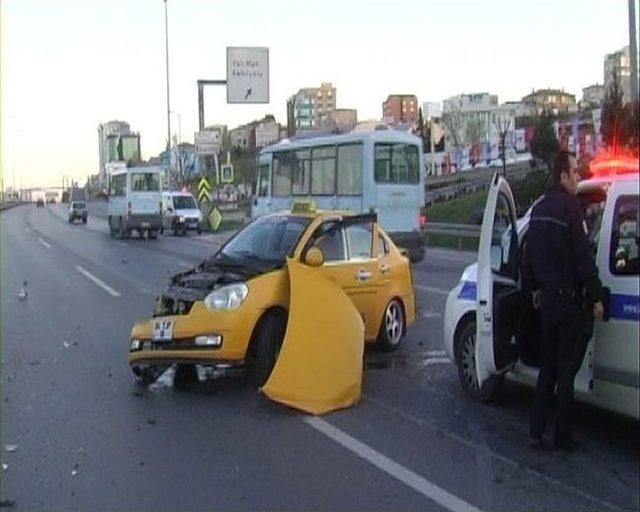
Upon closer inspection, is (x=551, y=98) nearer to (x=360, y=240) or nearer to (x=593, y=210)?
(x=360, y=240)

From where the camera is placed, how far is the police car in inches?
243

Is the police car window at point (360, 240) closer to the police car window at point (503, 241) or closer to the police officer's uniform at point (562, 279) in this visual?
the police car window at point (503, 241)

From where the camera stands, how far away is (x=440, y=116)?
82.8 metres

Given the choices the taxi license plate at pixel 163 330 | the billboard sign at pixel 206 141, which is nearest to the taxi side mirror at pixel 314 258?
the taxi license plate at pixel 163 330

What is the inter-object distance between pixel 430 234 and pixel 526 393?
24.2m

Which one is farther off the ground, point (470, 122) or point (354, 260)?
point (470, 122)

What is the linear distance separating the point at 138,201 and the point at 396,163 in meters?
20.5

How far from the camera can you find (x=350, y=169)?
23.6m

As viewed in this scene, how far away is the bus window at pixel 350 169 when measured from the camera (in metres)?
23.3

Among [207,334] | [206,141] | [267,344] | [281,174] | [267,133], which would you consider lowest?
[267,344]

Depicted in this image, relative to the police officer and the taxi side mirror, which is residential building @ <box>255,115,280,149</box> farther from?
the police officer

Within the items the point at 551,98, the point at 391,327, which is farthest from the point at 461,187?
the point at 391,327

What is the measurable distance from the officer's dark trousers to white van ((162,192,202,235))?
38.4 m

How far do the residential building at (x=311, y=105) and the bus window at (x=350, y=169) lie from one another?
119 feet
